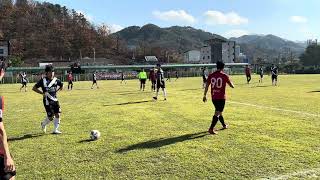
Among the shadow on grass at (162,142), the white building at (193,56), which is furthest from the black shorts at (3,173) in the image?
the white building at (193,56)

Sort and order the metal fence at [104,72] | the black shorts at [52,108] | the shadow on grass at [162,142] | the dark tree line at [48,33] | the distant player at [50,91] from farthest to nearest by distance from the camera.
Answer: the dark tree line at [48,33] → the metal fence at [104,72] → the black shorts at [52,108] → the distant player at [50,91] → the shadow on grass at [162,142]

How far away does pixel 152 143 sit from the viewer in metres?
10.1

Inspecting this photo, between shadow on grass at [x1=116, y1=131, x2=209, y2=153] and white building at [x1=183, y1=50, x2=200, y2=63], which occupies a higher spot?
white building at [x1=183, y1=50, x2=200, y2=63]

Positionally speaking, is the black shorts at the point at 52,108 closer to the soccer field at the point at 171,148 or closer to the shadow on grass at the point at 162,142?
the soccer field at the point at 171,148

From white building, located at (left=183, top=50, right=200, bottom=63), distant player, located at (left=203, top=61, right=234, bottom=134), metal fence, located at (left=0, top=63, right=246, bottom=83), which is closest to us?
distant player, located at (left=203, top=61, right=234, bottom=134)

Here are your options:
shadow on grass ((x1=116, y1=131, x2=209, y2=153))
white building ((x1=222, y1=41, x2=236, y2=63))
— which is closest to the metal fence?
white building ((x1=222, y1=41, x2=236, y2=63))

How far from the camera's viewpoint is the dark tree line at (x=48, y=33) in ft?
418

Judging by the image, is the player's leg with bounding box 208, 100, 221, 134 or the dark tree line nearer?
the player's leg with bounding box 208, 100, 221, 134

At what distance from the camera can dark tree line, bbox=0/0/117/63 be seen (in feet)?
418

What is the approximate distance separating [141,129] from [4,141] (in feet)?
26.5

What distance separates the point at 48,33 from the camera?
132750mm

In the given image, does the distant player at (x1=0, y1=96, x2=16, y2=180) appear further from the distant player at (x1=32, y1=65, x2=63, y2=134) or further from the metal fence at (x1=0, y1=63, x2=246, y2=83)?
the metal fence at (x1=0, y1=63, x2=246, y2=83)

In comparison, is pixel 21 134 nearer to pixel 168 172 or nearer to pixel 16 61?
pixel 168 172

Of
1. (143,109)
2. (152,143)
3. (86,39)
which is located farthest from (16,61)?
(152,143)
